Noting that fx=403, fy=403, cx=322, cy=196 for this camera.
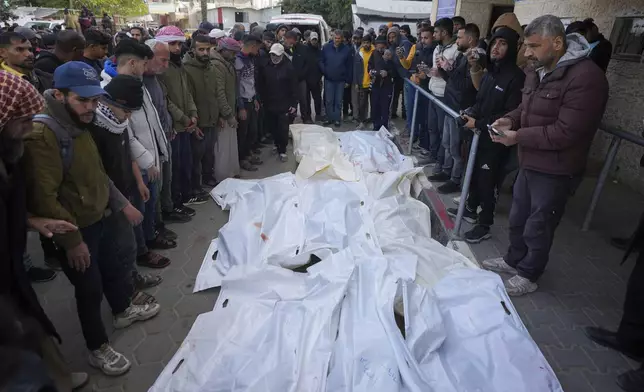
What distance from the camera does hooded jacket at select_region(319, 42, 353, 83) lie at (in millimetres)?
7777

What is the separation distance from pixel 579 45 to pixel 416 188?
2.30 metres

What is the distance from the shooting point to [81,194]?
84.8 inches

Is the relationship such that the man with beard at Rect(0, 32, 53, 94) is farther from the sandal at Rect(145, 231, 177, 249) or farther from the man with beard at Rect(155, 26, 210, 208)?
the sandal at Rect(145, 231, 177, 249)

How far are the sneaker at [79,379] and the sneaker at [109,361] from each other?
3.6 inches

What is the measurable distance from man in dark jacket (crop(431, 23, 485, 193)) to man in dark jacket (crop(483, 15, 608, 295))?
136 centimetres

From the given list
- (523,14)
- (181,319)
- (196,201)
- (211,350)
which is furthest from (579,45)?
(523,14)

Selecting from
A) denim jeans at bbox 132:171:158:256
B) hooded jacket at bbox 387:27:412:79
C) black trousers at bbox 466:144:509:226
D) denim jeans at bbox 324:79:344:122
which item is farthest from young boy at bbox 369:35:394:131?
denim jeans at bbox 132:171:158:256

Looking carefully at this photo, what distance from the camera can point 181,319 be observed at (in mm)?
2939

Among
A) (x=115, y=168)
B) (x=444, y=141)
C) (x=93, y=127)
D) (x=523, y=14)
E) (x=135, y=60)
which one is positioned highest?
(x=523, y=14)

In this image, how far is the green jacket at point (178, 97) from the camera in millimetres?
3963

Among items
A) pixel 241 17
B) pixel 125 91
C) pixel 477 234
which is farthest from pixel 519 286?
pixel 241 17

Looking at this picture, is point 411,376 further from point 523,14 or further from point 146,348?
point 523,14

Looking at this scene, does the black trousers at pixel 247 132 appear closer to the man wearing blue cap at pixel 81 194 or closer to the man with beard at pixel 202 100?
the man with beard at pixel 202 100

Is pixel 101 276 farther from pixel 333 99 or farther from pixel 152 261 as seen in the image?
pixel 333 99
